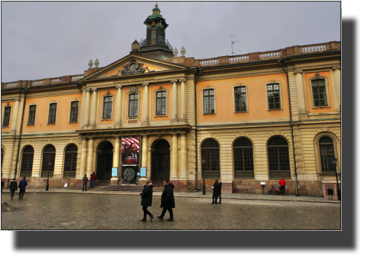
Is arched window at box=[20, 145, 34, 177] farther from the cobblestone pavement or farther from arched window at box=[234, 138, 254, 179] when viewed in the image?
arched window at box=[234, 138, 254, 179]

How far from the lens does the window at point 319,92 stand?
2083 cm

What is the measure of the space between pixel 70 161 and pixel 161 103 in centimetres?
Result: 1298

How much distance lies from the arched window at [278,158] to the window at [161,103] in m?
11.3

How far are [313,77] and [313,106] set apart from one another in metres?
2.77

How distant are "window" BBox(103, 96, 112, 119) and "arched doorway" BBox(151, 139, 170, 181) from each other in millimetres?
6612

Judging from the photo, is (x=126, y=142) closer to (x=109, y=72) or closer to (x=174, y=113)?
(x=174, y=113)

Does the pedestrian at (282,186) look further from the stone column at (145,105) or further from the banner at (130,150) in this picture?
the stone column at (145,105)

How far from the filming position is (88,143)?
25.4 metres

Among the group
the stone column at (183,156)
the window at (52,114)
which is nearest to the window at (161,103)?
the stone column at (183,156)

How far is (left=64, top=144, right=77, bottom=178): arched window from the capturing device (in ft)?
87.2

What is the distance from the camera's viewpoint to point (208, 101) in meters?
23.9
